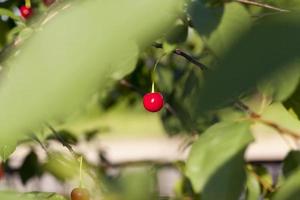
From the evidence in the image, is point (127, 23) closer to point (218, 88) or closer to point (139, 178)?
point (218, 88)

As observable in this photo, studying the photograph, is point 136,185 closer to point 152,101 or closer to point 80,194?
point 80,194

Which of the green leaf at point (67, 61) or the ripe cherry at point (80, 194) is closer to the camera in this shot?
the green leaf at point (67, 61)

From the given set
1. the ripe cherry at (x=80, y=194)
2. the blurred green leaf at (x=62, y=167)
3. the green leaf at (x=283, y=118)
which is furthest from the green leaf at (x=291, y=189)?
the blurred green leaf at (x=62, y=167)

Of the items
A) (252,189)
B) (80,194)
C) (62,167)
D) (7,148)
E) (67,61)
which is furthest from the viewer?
(62,167)

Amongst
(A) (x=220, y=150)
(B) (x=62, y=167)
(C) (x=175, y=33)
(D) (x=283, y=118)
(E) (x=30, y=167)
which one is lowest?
(E) (x=30, y=167)

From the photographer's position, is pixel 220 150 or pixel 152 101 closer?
pixel 220 150

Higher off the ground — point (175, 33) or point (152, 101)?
point (175, 33)

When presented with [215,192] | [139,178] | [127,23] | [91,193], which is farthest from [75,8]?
[91,193]

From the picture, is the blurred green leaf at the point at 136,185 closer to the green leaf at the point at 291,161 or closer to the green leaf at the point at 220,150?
the green leaf at the point at 220,150

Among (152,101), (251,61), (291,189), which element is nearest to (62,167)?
(152,101)
